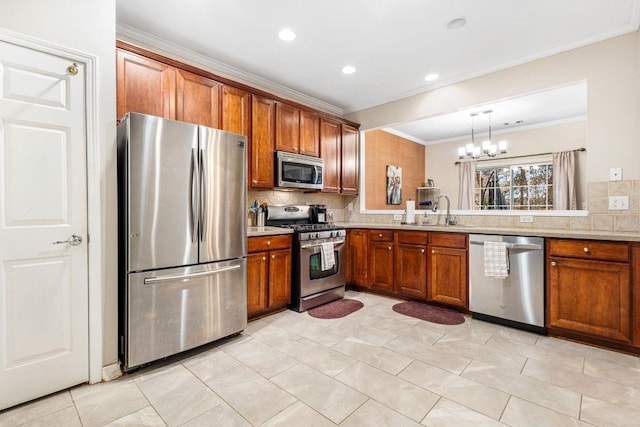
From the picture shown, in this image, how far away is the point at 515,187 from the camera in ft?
21.1

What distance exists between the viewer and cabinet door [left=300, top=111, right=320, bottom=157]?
4023 millimetres

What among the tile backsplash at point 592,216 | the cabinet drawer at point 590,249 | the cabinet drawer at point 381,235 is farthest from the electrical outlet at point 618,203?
the cabinet drawer at point 381,235

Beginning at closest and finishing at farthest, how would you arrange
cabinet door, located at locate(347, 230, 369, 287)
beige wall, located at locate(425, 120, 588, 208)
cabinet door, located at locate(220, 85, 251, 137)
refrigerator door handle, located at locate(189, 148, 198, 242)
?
refrigerator door handle, located at locate(189, 148, 198, 242), cabinet door, located at locate(220, 85, 251, 137), cabinet door, located at locate(347, 230, 369, 287), beige wall, located at locate(425, 120, 588, 208)

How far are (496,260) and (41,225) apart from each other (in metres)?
3.57

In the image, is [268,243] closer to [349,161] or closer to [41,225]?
[41,225]

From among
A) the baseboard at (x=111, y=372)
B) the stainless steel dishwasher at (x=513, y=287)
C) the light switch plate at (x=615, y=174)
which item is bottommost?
the baseboard at (x=111, y=372)

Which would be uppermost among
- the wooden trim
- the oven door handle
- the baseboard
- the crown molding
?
the crown molding

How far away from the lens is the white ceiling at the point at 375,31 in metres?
2.44

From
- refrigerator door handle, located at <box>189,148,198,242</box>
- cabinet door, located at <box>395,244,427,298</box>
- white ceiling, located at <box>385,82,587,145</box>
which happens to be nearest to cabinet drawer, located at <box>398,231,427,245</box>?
cabinet door, located at <box>395,244,427,298</box>

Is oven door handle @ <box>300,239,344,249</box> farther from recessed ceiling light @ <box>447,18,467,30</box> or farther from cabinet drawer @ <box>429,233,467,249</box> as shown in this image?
recessed ceiling light @ <box>447,18,467,30</box>

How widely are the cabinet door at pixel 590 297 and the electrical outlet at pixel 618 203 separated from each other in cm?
63

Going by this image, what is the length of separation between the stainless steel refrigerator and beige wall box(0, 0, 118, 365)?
0.07m

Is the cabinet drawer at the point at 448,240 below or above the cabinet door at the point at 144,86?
below

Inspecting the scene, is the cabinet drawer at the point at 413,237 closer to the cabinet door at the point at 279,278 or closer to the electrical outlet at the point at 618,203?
the cabinet door at the point at 279,278
